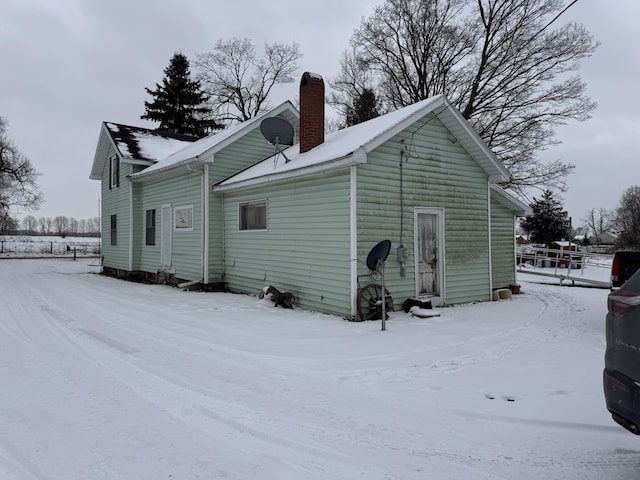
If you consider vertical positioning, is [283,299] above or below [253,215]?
below

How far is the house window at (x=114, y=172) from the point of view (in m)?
17.5

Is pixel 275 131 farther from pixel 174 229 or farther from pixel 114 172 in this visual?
pixel 114 172

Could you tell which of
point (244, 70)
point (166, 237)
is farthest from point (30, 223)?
point (166, 237)

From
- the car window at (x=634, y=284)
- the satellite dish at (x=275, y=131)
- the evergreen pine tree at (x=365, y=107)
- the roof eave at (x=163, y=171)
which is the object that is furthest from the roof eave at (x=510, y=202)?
the evergreen pine tree at (x=365, y=107)

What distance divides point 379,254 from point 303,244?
2.51 m

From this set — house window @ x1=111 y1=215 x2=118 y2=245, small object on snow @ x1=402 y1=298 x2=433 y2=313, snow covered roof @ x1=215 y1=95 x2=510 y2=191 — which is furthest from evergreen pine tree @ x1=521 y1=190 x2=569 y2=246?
house window @ x1=111 y1=215 x2=118 y2=245

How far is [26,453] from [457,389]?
3.84m

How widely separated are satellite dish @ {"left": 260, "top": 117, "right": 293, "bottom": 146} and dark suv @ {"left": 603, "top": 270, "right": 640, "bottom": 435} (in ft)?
31.5

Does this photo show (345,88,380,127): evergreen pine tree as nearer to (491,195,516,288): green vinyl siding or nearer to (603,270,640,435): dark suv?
(491,195,516,288): green vinyl siding

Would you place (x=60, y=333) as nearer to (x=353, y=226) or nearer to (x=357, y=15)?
(x=353, y=226)

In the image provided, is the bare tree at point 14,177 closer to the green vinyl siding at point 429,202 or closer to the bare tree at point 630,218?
the green vinyl siding at point 429,202

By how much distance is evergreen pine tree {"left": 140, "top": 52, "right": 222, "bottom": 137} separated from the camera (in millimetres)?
37219

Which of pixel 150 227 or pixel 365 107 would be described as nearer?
pixel 150 227

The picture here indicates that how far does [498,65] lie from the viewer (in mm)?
20375
